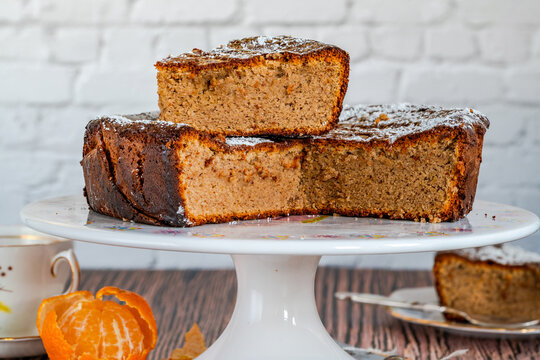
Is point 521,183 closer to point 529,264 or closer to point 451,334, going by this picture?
point 529,264

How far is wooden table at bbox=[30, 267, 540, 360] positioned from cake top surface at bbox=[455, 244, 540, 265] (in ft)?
0.74

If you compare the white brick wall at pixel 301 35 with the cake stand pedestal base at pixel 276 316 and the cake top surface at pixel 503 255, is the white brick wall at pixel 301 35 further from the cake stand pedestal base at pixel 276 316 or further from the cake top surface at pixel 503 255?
the cake stand pedestal base at pixel 276 316

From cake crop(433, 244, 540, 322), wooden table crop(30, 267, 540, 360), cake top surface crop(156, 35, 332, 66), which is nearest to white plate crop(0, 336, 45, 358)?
wooden table crop(30, 267, 540, 360)

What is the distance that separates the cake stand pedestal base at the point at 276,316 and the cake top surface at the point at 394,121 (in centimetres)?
33

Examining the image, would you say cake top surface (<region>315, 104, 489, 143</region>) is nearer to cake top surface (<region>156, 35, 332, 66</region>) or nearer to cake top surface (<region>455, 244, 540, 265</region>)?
cake top surface (<region>156, 35, 332, 66</region>)

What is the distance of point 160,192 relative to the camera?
134 cm

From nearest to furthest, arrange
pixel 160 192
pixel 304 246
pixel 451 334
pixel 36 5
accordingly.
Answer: pixel 304 246 → pixel 160 192 → pixel 451 334 → pixel 36 5

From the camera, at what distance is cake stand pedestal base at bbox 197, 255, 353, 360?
1.41 metres

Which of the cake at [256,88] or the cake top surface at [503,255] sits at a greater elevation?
the cake at [256,88]

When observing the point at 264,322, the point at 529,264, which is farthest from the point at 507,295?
the point at 264,322

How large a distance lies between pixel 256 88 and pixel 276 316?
1.71 ft

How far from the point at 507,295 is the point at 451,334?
221mm

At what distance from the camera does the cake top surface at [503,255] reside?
75.4 inches

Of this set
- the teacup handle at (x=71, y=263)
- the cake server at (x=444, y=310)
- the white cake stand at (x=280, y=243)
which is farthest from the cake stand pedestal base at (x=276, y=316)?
the cake server at (x=444, y=310)
